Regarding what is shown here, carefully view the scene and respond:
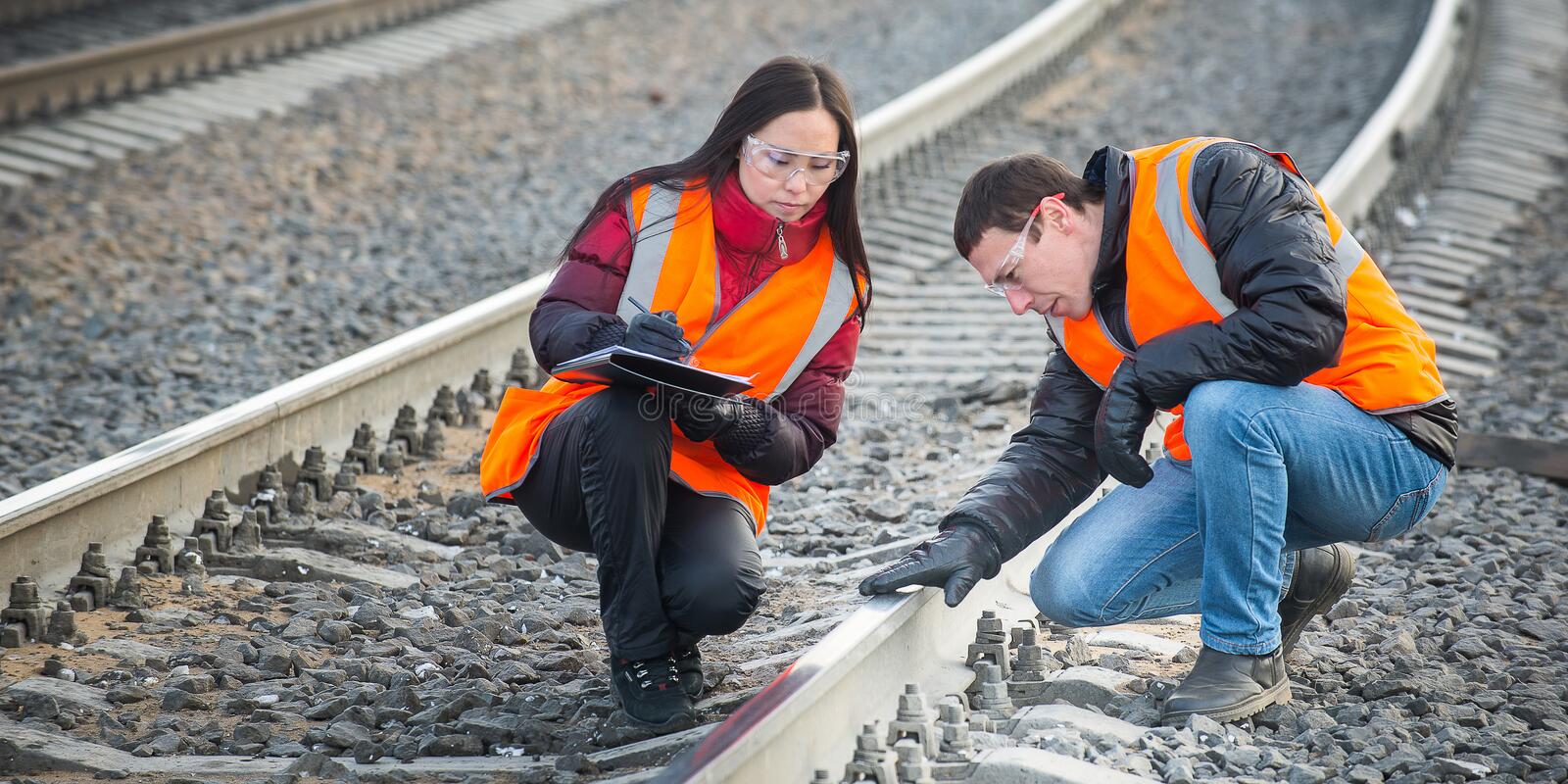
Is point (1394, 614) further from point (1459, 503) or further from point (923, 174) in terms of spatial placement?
point (923, 174)

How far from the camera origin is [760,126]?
Answer: 11.5ft

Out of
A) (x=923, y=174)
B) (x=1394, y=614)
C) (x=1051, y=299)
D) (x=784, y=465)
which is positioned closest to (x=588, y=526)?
(x=784, y=465)

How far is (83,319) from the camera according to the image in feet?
20.9

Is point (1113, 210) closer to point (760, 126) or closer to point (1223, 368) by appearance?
point (1223, 368)

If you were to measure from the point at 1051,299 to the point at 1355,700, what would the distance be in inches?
45.5

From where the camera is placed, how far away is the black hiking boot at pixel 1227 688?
321cm

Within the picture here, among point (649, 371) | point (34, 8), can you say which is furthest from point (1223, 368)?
point (34, 8)

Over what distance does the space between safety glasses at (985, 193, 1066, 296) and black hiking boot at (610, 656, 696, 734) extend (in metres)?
1.11

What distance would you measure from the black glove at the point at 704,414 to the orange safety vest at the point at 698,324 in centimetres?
16

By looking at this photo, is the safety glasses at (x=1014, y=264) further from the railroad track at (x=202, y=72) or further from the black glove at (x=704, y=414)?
the railroad track at (x=202, y=72)

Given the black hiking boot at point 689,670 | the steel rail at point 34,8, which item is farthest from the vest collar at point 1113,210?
the steel rail at point 34,8

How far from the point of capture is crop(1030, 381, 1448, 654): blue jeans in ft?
10.6

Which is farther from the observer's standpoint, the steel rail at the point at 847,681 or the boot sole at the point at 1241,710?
the boot sole at the point at 1241,710

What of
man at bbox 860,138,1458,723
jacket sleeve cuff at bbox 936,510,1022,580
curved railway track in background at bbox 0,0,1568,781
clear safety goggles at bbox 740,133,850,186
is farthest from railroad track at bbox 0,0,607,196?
man at bbox 860,138,1458,723
